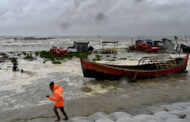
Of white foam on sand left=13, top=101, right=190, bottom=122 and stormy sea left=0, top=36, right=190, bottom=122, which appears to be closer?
white foam on sand left=13, top=101, right=190, bottom=122

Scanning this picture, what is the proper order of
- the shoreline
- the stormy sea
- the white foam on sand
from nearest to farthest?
1. the white foam on sand
2. the stormy sea
3. the shoreline

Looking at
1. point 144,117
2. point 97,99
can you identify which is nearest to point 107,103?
point 97,99

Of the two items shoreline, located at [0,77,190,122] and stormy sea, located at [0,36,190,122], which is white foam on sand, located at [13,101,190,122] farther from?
shoreline, located at [0,77,190,122]

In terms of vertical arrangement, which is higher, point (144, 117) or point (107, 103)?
point (144, 117)

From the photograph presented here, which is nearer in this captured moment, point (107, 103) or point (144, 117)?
point (144, 117)

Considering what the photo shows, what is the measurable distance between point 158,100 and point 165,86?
9.14 feet

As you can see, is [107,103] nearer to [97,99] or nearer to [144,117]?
[97,99]

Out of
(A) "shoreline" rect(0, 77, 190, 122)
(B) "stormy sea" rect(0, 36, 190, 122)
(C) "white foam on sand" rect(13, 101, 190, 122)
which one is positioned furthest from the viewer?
(A) "shoreline" rect(0, 77, 190, 122)

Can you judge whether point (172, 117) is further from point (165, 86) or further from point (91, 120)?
point (165, 86)

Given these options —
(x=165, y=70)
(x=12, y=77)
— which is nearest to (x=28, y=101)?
(x=12, y=77)

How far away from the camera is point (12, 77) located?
12539mm

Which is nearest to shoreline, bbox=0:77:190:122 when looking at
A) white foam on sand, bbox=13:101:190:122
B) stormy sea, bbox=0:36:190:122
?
stormy sea, bbox=0:36:190:122

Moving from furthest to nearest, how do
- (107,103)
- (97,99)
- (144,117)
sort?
1. (97,99)
2. (107,103)
3. (144,117)

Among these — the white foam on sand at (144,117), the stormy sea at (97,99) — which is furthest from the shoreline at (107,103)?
the white foam on sand at (144,117)
